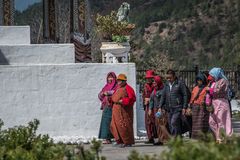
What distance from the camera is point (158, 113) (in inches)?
633

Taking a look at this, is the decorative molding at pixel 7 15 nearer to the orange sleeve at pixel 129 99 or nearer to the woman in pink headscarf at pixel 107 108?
the woman in pink headscarf at pixel 107 108

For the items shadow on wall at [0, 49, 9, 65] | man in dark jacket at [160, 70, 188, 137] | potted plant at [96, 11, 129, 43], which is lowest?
man in dark jacket at [160, 70, 188, 137]

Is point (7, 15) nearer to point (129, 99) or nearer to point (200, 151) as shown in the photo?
point (129, 99)

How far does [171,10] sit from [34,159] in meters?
81.3

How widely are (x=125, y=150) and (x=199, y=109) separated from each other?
1.73 meters

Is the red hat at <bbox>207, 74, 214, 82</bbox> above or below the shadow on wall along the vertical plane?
below

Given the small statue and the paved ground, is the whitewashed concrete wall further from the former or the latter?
the small statue

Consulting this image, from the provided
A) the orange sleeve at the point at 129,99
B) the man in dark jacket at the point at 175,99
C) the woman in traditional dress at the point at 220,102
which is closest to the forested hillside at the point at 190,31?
the man in dark jacket at the point at 175,99

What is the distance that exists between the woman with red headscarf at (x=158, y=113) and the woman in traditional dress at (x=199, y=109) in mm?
608

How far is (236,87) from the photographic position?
117 ft

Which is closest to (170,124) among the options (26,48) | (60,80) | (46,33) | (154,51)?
(60,80)

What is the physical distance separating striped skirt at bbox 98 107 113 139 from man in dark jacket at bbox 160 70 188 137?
113cm

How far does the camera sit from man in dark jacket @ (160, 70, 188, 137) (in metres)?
15.8

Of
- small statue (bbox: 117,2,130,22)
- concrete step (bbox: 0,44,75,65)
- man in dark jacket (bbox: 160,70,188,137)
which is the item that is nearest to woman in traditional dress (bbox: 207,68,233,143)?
man in dark jacket (bbox: 160,70,188,137)
